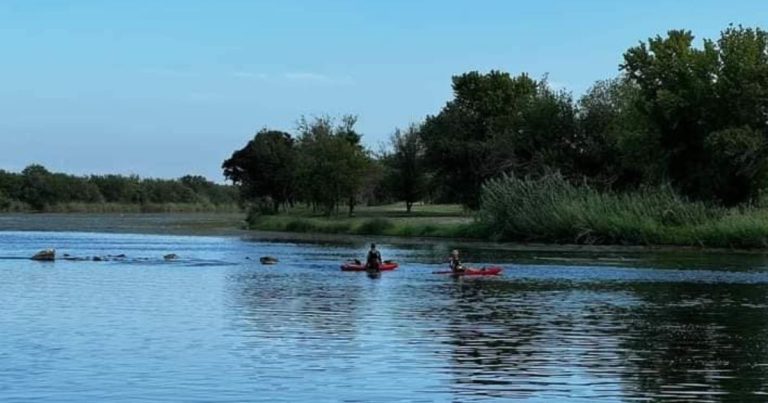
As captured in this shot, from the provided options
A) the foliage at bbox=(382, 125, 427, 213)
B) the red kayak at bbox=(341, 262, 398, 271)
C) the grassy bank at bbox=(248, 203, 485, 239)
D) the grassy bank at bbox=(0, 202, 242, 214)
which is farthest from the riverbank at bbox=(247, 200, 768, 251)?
the grassy bank at bbox=(0, 202, 242, 214)

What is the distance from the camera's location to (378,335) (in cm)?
2755

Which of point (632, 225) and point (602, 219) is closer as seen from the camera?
point (632, 225)

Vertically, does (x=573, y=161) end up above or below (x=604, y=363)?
above

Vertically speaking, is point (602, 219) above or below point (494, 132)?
below

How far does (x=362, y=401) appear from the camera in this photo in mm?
18906

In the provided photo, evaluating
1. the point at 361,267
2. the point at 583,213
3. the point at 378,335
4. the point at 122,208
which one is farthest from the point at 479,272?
the point at 122,208

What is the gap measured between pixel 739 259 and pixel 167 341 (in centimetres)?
4288

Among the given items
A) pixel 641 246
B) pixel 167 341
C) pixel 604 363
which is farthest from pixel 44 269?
pixel 641 246

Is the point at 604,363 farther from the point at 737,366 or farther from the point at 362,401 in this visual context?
the point at 362,401

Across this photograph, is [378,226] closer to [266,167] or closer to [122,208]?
[266,167]

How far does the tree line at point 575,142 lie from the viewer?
76.6m

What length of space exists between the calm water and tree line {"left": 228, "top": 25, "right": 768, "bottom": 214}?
26.1 metres

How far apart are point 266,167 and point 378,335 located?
10526 cm

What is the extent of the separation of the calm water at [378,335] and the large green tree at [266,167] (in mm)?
78313
